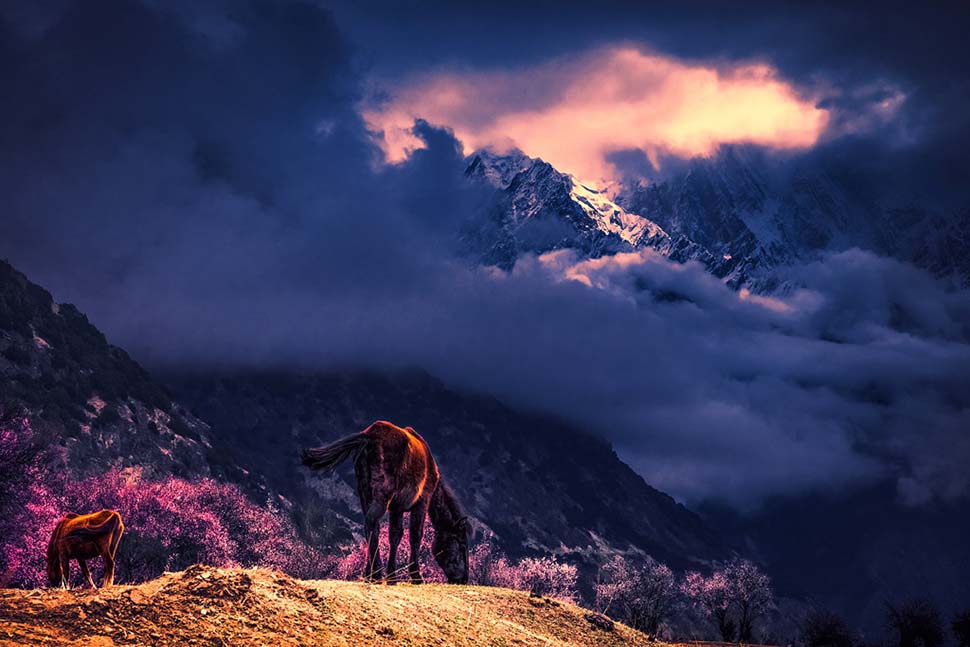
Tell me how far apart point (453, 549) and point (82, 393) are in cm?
13936

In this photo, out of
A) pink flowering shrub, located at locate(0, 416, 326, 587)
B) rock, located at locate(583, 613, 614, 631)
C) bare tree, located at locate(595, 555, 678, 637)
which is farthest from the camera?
pink flowering shrub, located at locate(0, 416, 326, 587)

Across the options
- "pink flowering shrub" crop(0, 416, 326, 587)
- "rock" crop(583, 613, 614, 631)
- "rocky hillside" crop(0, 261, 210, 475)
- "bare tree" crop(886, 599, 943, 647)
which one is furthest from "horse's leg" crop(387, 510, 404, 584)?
"rocky hillside" crop(0, 261, 210, 475)

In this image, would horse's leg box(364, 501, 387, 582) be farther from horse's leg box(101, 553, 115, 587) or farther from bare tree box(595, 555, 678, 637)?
horse's leg box(101, 553, 115, 587)

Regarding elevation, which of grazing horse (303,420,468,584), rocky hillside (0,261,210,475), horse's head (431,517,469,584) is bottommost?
horse's head (431,517,469,584)

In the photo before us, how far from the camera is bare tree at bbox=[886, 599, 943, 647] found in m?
46.2

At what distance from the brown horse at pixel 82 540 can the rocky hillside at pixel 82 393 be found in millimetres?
108596

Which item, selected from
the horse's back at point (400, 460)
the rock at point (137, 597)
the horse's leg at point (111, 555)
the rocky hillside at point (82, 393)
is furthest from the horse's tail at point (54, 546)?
the rocky hillside at point (82, 393)

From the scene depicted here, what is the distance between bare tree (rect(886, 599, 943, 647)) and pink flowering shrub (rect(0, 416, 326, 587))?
40.8 metres

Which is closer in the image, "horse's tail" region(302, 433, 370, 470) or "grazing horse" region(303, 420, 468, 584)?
"horse's tail" region(302, 433, 370, 470)

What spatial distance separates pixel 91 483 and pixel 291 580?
97.3 metres

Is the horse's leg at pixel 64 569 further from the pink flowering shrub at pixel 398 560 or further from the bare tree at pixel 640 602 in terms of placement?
the pink flowering shrub at pixel 398 560

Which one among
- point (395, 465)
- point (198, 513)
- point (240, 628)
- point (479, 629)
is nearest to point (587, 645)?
point (479, 629)

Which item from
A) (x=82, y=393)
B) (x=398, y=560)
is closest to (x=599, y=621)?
(x=398, y=560)

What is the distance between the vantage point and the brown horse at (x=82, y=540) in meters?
16.5
